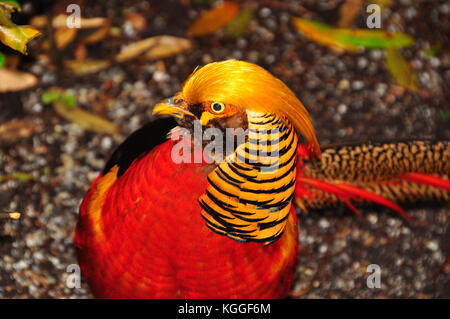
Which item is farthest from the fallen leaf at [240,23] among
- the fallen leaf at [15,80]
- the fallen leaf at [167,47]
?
the fallen leaf at [15,80]

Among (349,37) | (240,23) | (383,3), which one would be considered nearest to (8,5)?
(240,23)

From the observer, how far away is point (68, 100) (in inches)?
110

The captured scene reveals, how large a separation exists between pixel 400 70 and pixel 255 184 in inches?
81.6

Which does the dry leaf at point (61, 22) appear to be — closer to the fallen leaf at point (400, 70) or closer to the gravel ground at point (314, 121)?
the gravel ground at point (314, 121)

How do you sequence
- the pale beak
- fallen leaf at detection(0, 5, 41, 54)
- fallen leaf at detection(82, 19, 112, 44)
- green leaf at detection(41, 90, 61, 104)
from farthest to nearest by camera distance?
fallen leaf at detection(82, 19, 112, 44) → green leaf at detection(41, 90, 61, 104) → the pale beak → fallen leaf at detection(0, 5, 41, 54)

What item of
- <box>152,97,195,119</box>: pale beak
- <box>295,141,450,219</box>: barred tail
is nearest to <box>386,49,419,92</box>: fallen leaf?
<box>295,141,450,219</box>: barred tail

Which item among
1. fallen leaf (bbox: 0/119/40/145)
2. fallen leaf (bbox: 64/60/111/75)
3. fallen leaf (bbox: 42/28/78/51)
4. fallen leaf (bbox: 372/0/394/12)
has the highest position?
fallen leaf (bbox: 372/0/394/12)

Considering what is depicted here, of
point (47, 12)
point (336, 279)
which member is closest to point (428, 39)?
point (336, 279)

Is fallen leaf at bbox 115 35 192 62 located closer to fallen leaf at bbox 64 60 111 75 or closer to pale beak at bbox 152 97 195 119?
fallen leaf at bbox 64 60 111 75

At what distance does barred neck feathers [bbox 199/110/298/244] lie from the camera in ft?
4.29

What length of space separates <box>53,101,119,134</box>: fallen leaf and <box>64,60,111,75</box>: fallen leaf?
8.5 inches

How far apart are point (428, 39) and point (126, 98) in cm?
188

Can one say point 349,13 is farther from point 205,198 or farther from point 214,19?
point 205,198

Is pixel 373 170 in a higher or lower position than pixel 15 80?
lower
